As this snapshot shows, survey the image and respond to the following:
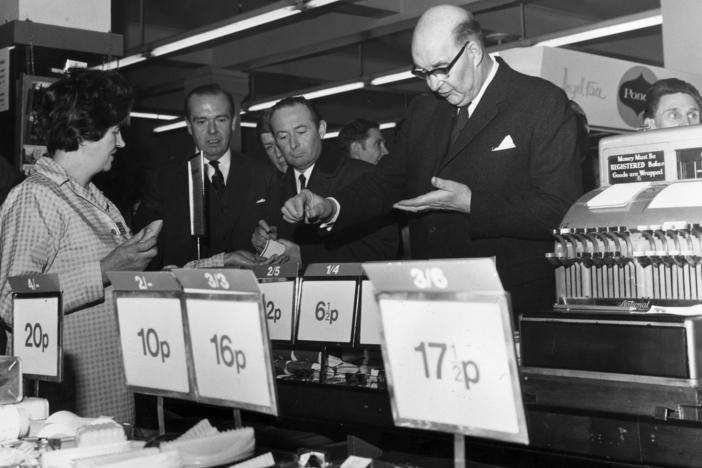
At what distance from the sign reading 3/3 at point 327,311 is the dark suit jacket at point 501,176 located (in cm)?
30

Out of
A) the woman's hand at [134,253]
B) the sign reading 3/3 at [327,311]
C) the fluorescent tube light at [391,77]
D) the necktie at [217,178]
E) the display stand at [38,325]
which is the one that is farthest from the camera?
the fluorescent tube light at [391,77]

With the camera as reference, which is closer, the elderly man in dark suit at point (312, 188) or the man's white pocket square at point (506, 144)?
the man's white pocket square at point (506, 144)

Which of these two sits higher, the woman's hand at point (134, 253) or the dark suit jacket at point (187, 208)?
the dark suit jacket at point (187, 208)

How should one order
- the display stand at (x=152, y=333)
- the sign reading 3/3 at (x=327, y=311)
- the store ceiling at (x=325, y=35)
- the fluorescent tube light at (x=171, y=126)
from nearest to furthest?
the display stand at (x=152, y=333)
the sign reading 3/3 at (x=327, y=311)
the store ceiling at (x=325, y=35)
the fluorescent tube light at (x=171, y=126)

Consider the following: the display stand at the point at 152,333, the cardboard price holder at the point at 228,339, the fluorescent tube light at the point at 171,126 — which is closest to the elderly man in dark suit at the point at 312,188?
the display stand at the point at 152,333

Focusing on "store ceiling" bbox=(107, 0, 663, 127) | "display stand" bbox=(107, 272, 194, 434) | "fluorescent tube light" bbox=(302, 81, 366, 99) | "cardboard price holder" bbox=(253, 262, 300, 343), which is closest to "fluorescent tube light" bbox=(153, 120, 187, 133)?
"store ceiling" bbox=(107, 0, 663, 127)

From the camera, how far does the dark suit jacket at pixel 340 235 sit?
130 inches

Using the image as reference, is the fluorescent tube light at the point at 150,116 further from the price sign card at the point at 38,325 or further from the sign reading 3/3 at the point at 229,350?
the sign reading 3/3 at the point at 229,350

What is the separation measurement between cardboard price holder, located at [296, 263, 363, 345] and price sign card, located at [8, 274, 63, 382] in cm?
65

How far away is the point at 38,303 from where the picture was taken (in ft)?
6.01

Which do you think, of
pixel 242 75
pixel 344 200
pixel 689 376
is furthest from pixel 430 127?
pixel 242 75

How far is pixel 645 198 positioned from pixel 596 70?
3205mm

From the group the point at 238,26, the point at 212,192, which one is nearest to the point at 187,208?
the point at 212,192

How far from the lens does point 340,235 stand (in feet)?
10.7
